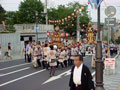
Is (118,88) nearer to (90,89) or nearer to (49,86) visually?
(49,86)

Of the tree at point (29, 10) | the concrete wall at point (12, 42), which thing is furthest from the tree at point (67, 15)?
the concrete wall at point (12, 42)

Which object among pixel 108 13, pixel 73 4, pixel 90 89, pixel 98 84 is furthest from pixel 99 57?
pixel 73 4

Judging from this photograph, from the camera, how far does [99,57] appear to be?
8016 mm

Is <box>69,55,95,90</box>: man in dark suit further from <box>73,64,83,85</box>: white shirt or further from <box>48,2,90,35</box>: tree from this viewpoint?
<box>48,2,90,35</box>: tree

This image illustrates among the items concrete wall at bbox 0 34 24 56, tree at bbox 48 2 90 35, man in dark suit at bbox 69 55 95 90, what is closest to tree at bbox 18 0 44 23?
tree at bbox 48 2 90 35

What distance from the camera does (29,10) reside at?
5962 centimetres

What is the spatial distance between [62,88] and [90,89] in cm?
A: 491

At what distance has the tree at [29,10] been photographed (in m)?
59.0

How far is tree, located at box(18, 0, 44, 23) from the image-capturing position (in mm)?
59000

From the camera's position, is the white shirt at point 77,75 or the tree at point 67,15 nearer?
the white shirt at point 77,75

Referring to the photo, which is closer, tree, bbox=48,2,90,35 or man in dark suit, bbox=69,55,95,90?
man in dark suit, bbox=69,55,95,90

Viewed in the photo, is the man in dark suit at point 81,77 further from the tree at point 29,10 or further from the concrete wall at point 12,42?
the tree at point 29,10

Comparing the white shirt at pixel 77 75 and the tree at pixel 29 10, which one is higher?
the tree at pixel 29 10

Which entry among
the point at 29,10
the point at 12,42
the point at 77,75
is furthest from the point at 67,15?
the point at 77,75
